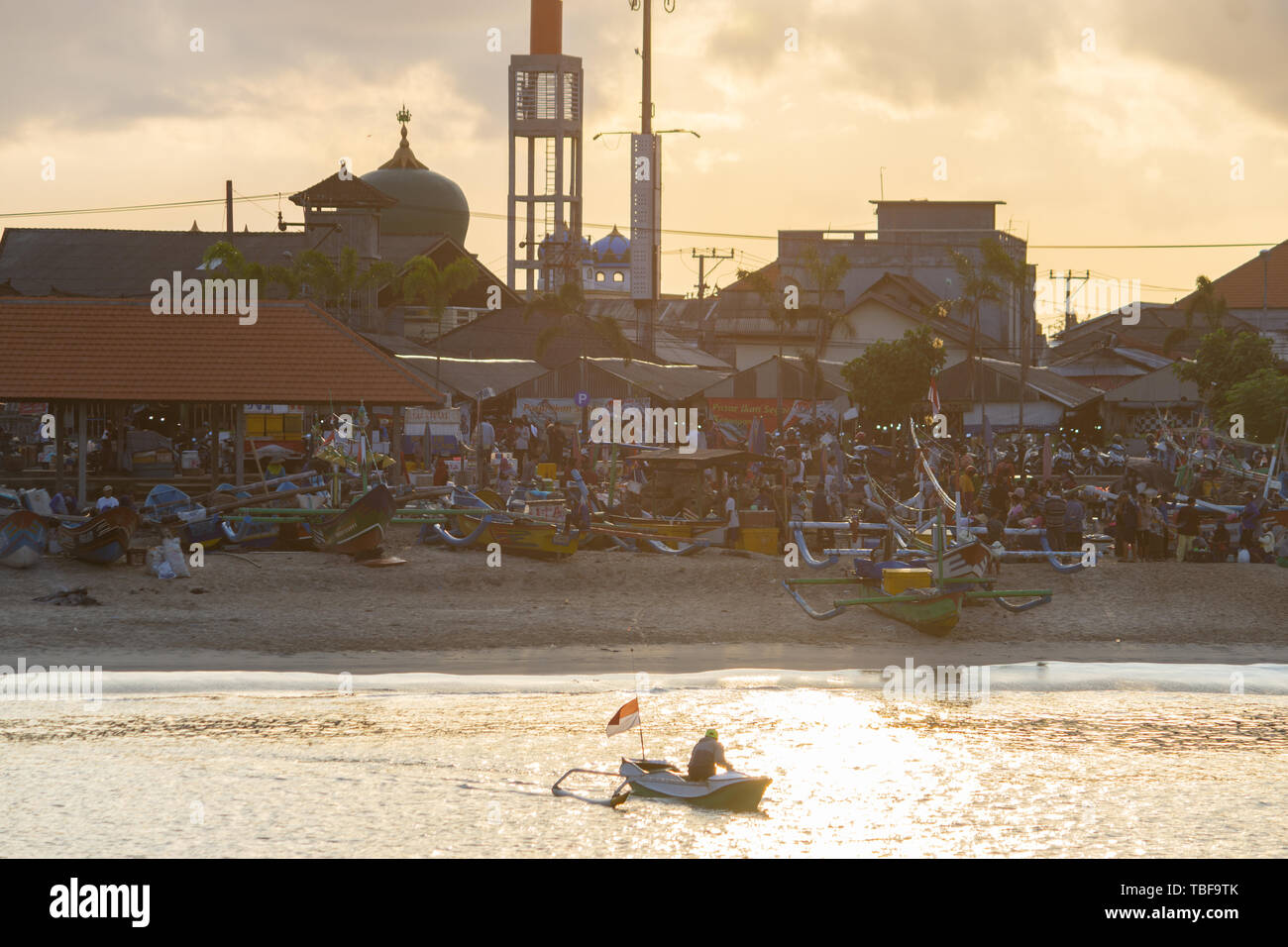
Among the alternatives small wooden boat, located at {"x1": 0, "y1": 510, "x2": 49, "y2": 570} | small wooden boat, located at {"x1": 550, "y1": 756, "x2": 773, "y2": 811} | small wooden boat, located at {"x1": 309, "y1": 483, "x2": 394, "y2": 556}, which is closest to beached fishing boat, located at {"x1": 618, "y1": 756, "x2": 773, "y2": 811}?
small wooden boat, located at {"x1": 550, "y1": 756, "x2": 773, "y2": 811}

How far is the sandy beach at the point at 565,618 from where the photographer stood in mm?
22391

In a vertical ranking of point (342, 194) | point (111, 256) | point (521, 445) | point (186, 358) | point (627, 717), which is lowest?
point (627, 717)

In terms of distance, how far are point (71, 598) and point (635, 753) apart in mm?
12368

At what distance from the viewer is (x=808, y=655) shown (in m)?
22.9

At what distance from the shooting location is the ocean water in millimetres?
14109


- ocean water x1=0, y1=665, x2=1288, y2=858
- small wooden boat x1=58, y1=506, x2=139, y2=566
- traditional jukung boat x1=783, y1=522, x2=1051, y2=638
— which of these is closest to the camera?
ocean water x1=0, y1=665, x2=1288, y2=858

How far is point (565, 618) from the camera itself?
24750 millimetres

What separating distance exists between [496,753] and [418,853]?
3.58 m

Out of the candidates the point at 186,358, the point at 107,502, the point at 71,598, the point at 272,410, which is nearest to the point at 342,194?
the point at 272,410

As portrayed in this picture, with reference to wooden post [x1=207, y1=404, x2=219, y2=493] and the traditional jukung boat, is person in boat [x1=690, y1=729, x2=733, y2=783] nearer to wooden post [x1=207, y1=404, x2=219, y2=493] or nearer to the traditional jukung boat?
the traditional jukung boat

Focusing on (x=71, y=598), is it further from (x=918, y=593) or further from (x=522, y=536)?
(x=918, y=593)

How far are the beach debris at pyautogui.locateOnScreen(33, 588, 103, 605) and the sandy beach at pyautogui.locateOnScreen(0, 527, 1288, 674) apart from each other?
8.3 inches

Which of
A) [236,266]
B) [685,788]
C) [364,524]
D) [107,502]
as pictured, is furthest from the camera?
[236,266]

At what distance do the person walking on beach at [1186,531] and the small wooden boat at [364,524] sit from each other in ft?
55.0
